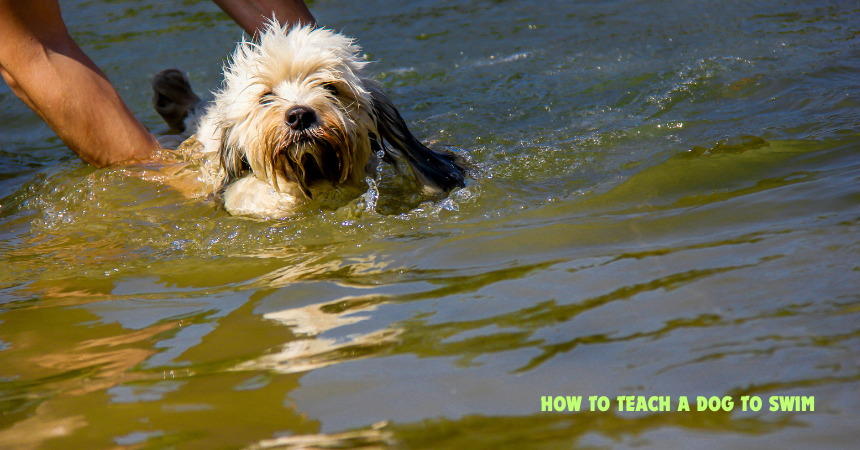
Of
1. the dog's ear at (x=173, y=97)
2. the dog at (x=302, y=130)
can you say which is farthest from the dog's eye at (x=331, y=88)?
the dog's ear at (x=173, y=97)

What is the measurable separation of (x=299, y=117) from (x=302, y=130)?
61mm

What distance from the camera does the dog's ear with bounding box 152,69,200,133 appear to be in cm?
496

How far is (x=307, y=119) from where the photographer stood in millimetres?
3188

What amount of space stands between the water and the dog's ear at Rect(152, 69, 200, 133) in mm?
737

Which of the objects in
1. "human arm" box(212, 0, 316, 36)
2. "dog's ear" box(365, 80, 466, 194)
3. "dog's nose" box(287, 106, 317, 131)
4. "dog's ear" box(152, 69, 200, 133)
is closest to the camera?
"dog's nose" box(287, 106, 317, 131)

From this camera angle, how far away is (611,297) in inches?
77.4

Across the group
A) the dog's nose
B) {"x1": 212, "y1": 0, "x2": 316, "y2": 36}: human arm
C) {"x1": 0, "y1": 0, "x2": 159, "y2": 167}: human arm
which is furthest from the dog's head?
{"x1": 212, "y1": 0, "x2": 316, "y2": 36}: human arm

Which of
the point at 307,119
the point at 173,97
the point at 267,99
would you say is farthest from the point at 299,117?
the point at 173,97

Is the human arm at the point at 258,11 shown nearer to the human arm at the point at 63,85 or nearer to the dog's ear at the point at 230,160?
the human arm at the point at 63,85

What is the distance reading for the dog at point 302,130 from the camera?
3229 mm

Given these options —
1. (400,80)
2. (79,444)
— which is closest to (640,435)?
(79,444)

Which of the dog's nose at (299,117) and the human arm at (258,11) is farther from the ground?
the human arm at (258,11)

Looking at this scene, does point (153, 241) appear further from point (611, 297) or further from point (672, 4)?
point (672, 4)

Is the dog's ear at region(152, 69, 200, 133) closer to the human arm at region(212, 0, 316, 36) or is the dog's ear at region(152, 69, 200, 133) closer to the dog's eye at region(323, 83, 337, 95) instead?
the human arm at region(212, 0, 316, 36)
